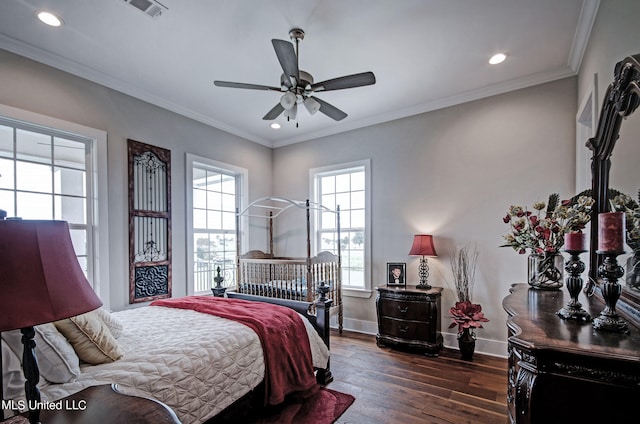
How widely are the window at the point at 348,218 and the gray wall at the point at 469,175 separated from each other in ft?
0.47

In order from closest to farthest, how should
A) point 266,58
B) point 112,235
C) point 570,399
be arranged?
1. point 570,399
2. point 266,58
3. point 112,235

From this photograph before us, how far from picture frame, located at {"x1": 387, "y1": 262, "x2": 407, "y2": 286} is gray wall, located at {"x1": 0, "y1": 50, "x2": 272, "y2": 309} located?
101 inches

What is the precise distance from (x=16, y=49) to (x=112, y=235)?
5.68 ft

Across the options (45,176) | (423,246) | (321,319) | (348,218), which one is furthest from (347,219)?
(45,176)

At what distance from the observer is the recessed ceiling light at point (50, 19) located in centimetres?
220

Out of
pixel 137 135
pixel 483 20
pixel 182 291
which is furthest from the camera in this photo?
pixel 182 291

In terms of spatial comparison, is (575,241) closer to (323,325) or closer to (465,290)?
(323,325)

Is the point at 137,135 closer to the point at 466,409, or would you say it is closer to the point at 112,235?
the point at 112,235

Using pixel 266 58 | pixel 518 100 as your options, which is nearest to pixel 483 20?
pixel 518 100

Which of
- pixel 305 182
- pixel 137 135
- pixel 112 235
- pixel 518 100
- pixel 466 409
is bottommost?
pixel 466 409

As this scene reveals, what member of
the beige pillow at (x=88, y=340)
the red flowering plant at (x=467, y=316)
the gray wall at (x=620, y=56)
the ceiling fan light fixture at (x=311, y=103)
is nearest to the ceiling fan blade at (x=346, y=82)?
the ceiling fan light fixture at (x=311, y=103)

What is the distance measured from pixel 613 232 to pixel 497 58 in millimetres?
2309

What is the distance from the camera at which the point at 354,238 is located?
450 centimetres

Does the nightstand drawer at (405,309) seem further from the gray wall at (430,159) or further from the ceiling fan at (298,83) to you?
the ceiling fan at (298,83)
